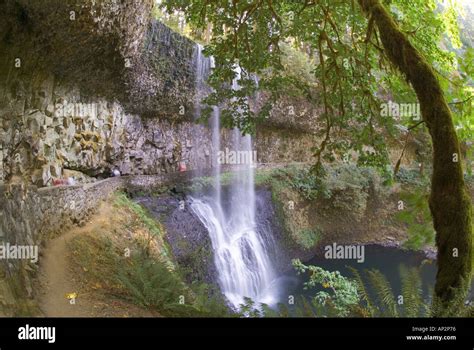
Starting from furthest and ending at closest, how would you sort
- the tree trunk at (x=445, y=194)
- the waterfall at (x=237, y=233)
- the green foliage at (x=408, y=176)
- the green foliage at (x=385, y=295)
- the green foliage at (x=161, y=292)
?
the waterfall at (x=237, y=233)
the green foliage at (x=408, y=176)
the green foliage at (x=161, y=292)
the green foliage at (x=385, y=295)
the tree trunk at (x=445, y=194)

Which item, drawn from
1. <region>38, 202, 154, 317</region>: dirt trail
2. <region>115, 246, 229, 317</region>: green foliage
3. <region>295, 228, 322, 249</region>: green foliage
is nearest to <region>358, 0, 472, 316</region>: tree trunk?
<region>115, 246, 229, 317</region>: green foliage

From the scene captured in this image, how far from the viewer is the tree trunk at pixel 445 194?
117 inches

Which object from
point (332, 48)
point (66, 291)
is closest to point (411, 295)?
point (332, 48)

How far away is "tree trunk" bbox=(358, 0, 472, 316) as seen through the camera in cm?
297

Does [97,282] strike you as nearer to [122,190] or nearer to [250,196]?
[122,190]

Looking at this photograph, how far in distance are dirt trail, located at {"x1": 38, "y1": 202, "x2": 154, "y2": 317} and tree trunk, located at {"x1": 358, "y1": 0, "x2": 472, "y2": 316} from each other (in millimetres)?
2405

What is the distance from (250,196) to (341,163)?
173cm

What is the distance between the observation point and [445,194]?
9.91 ft

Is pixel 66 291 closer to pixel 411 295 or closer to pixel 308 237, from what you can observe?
pixel 411 295

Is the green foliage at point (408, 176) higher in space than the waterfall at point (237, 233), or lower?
higher

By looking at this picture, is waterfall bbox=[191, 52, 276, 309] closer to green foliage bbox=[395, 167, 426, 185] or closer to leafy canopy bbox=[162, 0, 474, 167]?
leafy canopy bbox=[162, 0, 474, 167]

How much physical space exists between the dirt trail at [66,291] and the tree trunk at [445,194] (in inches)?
94.7

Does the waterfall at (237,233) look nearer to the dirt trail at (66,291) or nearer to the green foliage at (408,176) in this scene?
the dirt trail at (66,291)

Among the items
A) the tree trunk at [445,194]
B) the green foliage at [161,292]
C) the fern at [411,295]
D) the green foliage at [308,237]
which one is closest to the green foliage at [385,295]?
the fern at [411,295]
